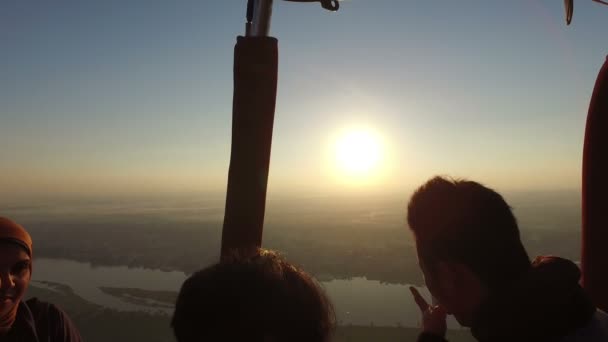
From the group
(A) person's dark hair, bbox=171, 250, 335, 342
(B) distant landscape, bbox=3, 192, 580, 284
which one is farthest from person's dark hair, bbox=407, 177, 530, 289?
(B) distant landscape, bbox=3, 192, 580, 284

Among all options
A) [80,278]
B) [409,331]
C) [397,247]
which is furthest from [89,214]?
[409,331]

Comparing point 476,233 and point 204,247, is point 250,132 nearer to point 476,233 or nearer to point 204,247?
point 476,233

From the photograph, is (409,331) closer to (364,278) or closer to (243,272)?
(364,278)

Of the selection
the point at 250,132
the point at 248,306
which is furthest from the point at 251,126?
the point at 248,306

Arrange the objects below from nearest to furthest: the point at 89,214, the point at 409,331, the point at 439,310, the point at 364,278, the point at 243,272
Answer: the point at 243,272
the point at 439,310
the point at 409,331
the point at 364,278
the point at 89,214

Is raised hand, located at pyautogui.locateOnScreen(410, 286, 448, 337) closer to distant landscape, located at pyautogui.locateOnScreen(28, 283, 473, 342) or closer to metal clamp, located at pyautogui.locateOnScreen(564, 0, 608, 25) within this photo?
Answer: metal clamp, located at pyautogui.locateOnScreen(564, 0, 608, 25)

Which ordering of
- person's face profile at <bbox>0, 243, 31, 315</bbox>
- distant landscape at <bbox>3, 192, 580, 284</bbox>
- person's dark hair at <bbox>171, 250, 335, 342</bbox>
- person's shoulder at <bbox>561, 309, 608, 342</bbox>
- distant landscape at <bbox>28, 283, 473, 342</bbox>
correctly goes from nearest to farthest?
person's dark hair at <bbox>171, 250, 335, 342</bbox> → person's shoulder at <bbox>561, 309, 608, 342</bbox> → person's face profile at <bbox>0, 243, 31, 315</bbox> → distant landscape at <bbox>28, 283, 473, 342</bbox> → distant landscape at <bbox>3, 192, 580, 284</bbox>

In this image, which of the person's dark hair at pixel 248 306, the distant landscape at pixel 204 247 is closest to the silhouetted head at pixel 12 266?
the person's dark hair at pixel 248 306
